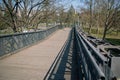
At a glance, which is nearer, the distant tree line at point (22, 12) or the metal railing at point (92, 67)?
the metal railing at point (92, 67)

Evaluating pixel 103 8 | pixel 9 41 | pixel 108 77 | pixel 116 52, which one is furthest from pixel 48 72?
pixel 103 8

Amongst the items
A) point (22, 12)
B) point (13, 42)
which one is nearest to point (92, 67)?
point (13, 42)

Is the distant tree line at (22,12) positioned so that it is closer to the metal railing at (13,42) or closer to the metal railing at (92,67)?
the metal railing at (13,42)

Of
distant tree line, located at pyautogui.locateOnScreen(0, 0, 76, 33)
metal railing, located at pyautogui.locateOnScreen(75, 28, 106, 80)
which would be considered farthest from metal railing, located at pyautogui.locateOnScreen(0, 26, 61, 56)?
metal railing, located at pyautogui.locateOnScreen(75, 28, 106, 80)

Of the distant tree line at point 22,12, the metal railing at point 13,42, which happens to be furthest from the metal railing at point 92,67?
the distant tree line at point 22,12

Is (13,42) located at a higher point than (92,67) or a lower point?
lower

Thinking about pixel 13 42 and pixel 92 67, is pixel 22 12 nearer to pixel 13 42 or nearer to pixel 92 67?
pixel 13 42

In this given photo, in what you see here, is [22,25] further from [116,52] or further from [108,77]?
[108,77]

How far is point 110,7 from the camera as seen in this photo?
33.7 metres

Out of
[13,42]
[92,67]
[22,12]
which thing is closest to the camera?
[92,67]

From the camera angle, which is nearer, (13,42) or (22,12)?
(13,42)

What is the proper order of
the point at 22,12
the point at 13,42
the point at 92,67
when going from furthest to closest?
1. the point at 22,12
2. the point at 13,42
3. the point at 92,67

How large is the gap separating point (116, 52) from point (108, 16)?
25.8m

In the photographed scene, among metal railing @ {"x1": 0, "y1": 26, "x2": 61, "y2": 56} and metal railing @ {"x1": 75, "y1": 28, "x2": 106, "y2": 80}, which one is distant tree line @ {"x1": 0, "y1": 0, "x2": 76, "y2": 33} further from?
metal railing @ {"x1": 75, "y1": 28, "x2": 106, "y2": 80}
